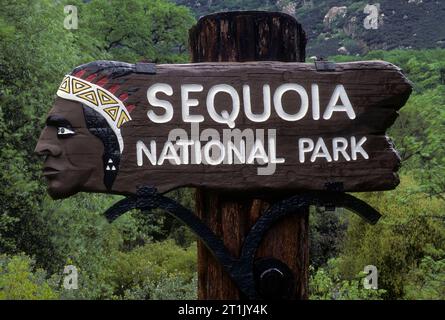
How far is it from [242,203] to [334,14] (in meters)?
60.9

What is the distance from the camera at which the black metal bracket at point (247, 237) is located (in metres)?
2.20

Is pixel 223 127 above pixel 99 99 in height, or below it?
below

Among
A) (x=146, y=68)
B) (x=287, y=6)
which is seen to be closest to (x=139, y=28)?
(x=146, y=68)

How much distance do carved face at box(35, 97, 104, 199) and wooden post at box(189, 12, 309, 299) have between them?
429 mm

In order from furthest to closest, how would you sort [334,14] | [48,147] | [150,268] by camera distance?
[334,14] → [150,268] → [48,147]

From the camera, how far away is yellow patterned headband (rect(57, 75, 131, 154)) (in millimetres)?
2182

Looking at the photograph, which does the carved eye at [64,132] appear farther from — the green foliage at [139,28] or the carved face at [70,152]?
the green foliage at [139,28]

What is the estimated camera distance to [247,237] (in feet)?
7.29

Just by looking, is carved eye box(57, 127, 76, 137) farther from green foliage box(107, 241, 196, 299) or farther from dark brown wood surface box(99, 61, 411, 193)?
green foliage box(107, 241, 196, 299)

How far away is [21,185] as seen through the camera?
8.96 metres

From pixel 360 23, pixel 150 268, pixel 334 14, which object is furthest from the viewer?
pixel 334 14

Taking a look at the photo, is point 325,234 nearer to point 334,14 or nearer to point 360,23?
point 360,23

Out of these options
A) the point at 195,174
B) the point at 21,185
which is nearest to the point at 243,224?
the point at 195,174

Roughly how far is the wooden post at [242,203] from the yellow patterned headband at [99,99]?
15.6 inches
